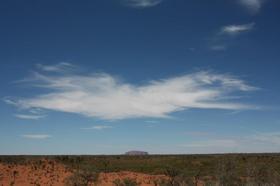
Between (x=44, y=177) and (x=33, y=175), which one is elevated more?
(x=33, y=175)

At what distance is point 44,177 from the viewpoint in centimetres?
4325

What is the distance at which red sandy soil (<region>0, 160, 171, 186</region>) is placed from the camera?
40047mm

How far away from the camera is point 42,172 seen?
4650 centimetres

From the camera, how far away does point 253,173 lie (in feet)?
110

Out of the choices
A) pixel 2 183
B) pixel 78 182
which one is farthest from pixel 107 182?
pixel 2 183

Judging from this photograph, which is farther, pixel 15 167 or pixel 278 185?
pixel 15 167

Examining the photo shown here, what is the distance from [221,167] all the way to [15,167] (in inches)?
1013

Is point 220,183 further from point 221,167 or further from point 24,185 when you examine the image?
point 24,185

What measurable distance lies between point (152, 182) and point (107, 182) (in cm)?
444

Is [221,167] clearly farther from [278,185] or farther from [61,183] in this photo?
[61,183]

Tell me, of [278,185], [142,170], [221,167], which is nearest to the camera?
[278,185]

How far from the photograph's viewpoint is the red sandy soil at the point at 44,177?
40.0m

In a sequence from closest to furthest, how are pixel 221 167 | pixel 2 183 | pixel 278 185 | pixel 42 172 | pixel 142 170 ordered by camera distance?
pixel 278 185, pixel 221 167, pixel 2 183, pixel 42 172, pixel 142 170

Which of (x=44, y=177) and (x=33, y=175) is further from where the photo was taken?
(x=33, y=175)
